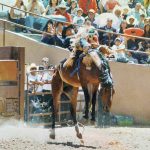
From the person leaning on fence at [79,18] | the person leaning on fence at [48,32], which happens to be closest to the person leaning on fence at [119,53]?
the person leaning on fence at [79,18]

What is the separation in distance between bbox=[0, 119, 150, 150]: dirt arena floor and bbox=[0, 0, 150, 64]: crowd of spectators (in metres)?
3.08

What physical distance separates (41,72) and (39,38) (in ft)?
10.9

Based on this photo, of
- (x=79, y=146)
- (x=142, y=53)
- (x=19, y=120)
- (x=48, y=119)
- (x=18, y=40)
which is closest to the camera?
(x=79, y=146)

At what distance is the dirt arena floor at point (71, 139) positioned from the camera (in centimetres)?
1247

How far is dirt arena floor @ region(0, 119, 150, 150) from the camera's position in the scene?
40.9ft

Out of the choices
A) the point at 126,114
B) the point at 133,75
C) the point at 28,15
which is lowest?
the point at 126,114

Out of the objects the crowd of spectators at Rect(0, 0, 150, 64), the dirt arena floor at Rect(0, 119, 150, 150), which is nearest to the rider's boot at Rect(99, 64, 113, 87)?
the dirt arena floor at Rect(0, 119, 150, 150)

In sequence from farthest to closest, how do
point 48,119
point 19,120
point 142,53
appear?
point 142,53 < point 48,119 < point 19,120

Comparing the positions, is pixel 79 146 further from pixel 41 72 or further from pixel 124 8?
pixel 124 8

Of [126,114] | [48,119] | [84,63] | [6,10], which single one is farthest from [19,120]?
[6,10]

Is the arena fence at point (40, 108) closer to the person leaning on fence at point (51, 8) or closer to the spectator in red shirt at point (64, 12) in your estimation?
the spectator in red shirt at point (64, 12)

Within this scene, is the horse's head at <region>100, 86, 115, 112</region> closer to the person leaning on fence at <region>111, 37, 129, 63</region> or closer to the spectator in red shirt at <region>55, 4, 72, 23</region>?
the person leaning on fence at <region>111, 37, 129, 63</region>

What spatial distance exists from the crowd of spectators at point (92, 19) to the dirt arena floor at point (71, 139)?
308cm

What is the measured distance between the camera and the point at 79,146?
12773 millimetres
